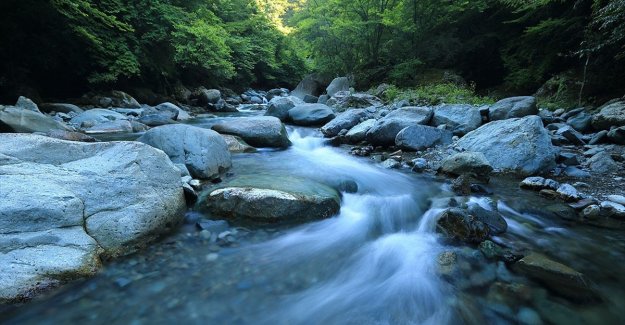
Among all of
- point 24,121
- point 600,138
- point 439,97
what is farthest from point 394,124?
point 24,121

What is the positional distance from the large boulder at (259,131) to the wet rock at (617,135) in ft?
21.5

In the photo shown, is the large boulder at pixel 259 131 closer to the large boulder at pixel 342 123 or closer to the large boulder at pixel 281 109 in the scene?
the large boulder at pixel 342 123

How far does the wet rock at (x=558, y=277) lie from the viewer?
243cm

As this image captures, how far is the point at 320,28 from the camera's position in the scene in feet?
59.4

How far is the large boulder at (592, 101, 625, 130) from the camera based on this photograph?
21.1 ft

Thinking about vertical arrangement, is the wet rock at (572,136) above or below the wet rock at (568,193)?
above

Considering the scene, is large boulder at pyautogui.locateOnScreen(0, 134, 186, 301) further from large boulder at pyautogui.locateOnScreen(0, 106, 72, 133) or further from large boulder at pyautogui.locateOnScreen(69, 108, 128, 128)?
large boulder at pyautogui.locateOnScreen(69, 108, 128, 128)

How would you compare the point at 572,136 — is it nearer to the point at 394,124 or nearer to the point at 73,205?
the point at 394,124

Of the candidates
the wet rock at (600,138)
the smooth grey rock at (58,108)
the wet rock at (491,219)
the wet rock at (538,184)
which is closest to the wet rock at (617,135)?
the wet rock at (600,138)

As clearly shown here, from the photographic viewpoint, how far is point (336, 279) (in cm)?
288

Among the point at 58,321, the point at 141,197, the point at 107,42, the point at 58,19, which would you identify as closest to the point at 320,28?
the point at 107,42

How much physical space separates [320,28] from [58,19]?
1191cm

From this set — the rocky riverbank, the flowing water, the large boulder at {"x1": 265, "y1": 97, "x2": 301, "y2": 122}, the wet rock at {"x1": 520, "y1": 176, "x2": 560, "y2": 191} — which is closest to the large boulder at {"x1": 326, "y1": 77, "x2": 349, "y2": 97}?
the large boulder at {"x1": 265, "y1": 97, "x2": 301, "y2": 122}

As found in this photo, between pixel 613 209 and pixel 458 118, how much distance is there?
14.5ft
